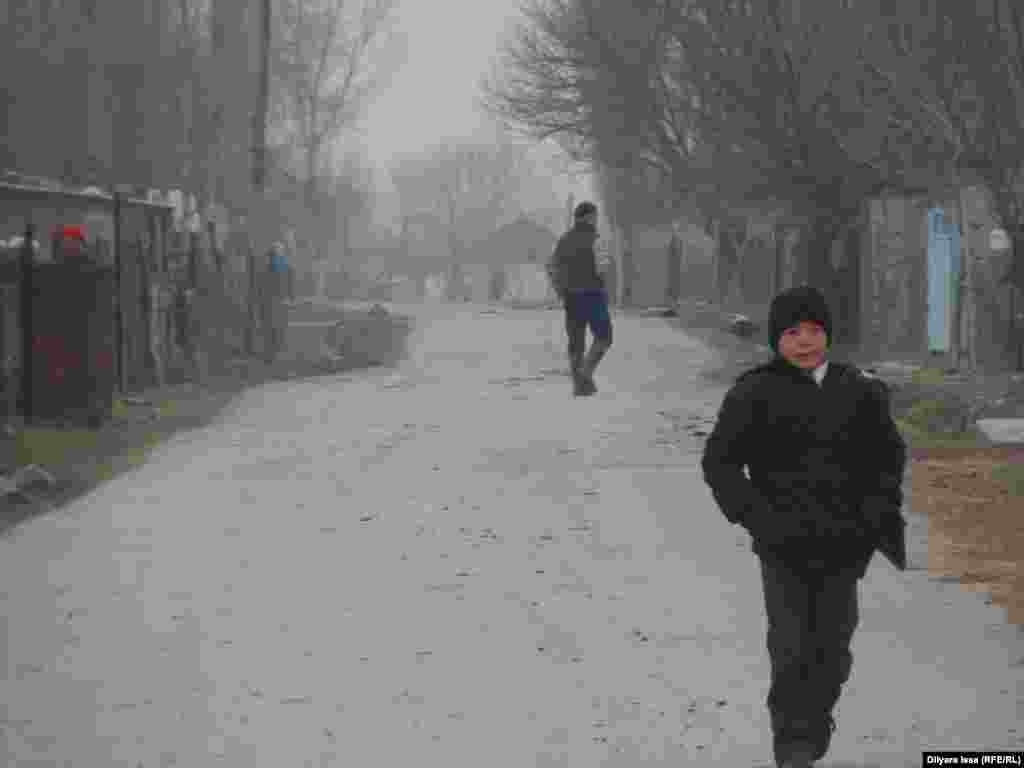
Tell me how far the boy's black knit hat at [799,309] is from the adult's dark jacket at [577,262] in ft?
45.3

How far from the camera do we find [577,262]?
20.4 meters

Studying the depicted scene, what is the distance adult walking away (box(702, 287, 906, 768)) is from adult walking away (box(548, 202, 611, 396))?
1363 cm

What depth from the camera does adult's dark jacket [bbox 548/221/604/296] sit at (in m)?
20.3

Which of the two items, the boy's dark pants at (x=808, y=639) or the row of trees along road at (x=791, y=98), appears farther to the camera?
the row of trees along road at (x=791, y=98)

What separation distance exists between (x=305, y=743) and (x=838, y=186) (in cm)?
2475

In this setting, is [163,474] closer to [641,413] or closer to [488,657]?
[641,413]

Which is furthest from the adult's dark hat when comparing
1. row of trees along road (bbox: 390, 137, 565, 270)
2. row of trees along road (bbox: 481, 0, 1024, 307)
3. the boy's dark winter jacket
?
row of trees along road (bbox: 390, 137, 565, 270)

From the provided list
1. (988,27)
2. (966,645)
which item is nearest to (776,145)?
(988,27)

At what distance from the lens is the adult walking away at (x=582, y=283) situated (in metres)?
20.3

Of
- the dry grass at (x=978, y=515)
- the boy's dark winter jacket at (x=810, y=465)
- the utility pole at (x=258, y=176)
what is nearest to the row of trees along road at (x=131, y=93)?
the utility pole at (x=258, y=176)

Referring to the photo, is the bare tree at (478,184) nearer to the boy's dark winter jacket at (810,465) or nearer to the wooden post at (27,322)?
the wooden post at (27,322)

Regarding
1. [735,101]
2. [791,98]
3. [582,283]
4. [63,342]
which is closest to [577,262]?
[582,283]

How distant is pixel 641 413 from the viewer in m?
19.3

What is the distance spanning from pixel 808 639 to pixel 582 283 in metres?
13.9
